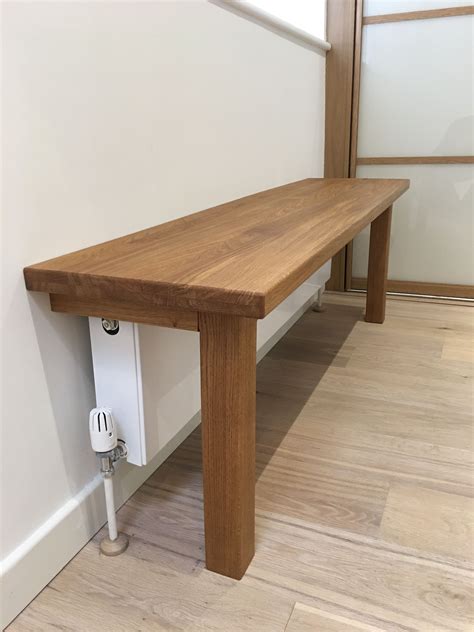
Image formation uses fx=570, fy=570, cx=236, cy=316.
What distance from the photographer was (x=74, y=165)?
96 centimetres

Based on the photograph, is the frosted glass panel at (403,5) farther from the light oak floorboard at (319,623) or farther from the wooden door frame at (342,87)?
the light oak floorboard at (319,623)

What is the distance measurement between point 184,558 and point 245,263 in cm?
55

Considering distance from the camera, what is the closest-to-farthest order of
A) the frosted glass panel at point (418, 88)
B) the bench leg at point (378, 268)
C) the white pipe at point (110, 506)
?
the white pipe at point (110, 506) → the bench leg at point (378, 268) → the frosted glass panel at point (418, 88)

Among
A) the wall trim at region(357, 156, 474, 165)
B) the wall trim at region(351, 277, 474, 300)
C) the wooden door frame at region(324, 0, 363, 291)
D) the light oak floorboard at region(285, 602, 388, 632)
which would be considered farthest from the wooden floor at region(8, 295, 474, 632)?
the wooden door frame at region(324, 0, 363, 291)

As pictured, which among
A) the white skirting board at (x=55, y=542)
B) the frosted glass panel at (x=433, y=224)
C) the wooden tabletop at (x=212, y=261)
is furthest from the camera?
the frosted glass panel at (x=433, y=224)

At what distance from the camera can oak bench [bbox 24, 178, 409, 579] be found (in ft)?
2.63

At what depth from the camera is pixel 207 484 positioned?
3.15 ft

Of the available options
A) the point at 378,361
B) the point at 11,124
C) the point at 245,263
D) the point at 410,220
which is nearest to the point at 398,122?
the point at 410,220

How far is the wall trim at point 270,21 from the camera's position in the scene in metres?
1.47

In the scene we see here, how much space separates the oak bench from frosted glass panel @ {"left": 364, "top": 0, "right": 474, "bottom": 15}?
1583 mm

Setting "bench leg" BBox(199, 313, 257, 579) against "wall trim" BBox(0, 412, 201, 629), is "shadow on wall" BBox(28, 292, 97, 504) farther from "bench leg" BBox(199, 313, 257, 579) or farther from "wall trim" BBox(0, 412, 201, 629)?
"bench leg" BBox(199, 313, 257, 579)

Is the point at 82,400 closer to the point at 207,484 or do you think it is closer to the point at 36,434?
the point at 36,434

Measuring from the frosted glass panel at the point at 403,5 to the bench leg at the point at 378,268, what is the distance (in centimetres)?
87

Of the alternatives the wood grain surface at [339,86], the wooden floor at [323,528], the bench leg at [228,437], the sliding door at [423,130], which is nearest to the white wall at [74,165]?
the wooden floor at [323,528]
